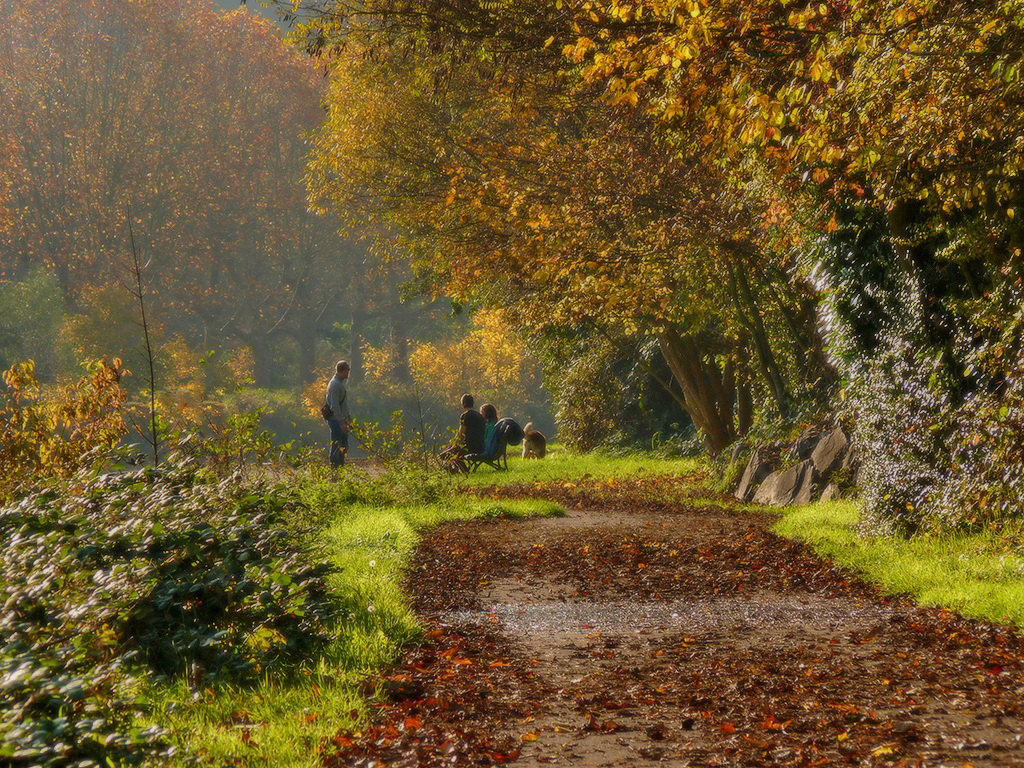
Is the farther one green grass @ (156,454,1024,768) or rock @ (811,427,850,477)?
rock @ (811,427,850,477)

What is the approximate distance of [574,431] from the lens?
94.5ft

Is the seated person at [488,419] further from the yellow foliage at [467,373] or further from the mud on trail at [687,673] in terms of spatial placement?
the yellow foliage at [467,373]

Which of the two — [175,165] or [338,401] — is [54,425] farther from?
[175,165]

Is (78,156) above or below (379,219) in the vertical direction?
above

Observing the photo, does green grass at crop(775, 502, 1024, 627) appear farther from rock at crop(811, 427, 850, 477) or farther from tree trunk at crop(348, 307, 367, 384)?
tree trunk at crop(348, 307, 367, 384)

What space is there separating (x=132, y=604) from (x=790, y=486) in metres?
10.7

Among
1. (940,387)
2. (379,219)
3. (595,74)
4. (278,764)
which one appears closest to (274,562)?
(278,764)

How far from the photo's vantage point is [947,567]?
26.2 feet

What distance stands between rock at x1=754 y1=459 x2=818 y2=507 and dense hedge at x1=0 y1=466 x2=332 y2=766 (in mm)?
8437

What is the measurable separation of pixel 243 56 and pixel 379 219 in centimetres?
3892

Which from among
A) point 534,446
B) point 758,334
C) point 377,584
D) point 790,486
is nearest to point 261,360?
point 534,446

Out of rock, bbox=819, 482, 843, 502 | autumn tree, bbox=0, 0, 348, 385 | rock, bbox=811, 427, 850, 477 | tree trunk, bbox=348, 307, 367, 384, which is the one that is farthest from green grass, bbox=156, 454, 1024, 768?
tree trunk, bbox=348, 307, 367, 384

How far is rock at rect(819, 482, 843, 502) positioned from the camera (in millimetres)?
13344

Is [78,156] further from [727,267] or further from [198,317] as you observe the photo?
[727,267]
